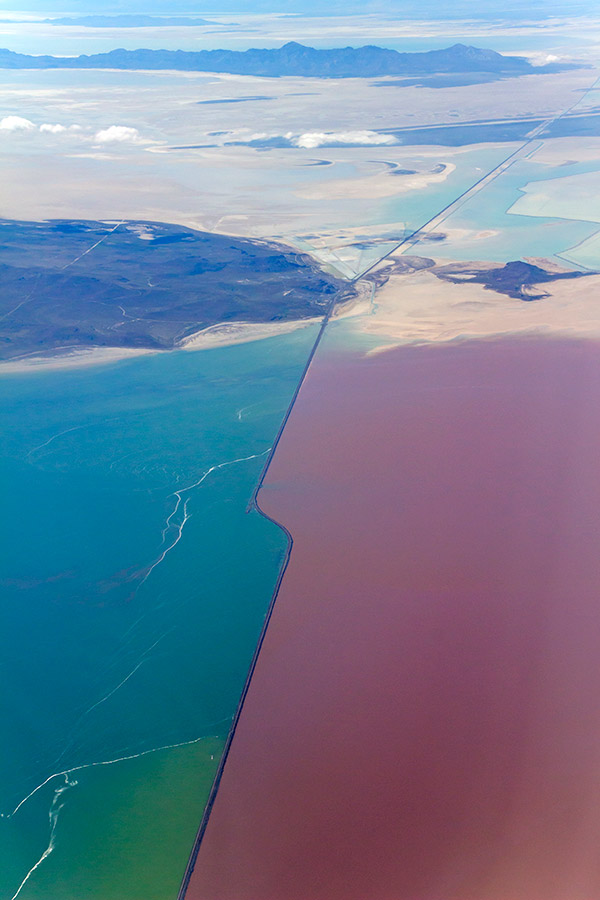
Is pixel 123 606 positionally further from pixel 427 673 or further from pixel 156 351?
pixel 156 351

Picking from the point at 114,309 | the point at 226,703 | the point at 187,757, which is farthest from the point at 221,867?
the point at 114,309

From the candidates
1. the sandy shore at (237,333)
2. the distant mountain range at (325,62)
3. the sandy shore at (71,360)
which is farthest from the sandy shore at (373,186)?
the distant mountain range at (325,62)

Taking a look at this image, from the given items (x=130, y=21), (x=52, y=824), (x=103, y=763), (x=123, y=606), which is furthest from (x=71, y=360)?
(x=130, y=21)

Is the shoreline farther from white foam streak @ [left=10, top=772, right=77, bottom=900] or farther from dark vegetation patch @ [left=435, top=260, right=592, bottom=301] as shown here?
white foam streak @ [left=10, top=772, right=77, bottom=900]

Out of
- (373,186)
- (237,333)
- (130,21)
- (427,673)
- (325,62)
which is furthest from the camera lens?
(130,21)

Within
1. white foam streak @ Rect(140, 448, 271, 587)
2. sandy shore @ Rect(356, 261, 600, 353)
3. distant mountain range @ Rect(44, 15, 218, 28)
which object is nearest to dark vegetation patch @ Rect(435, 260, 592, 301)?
sandy shore @ Rect(356, 261, 600, 353)
